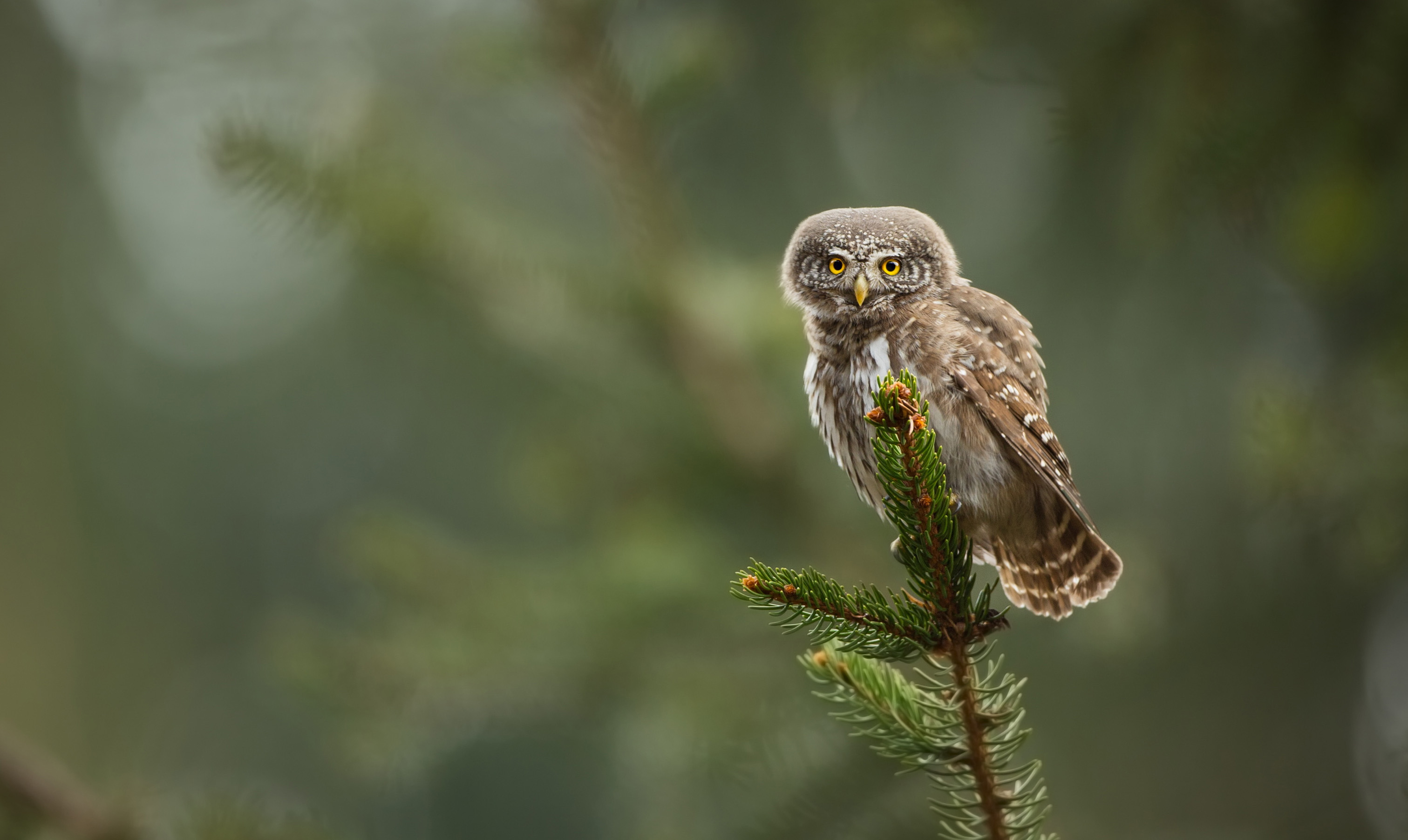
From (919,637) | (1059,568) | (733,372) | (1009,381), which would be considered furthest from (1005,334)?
(919,637)

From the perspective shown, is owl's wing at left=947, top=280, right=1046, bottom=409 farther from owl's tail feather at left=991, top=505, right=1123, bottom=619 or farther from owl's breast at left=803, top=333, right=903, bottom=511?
owl's tail feather at left=991, top=505, right=1123, bottom=619

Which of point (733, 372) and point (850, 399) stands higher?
point (733, 372)

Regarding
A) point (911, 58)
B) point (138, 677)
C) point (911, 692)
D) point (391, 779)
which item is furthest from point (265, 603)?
point (911, 692)

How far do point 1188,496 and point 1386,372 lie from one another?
131 inches

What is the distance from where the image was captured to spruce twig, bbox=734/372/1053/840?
140 centimetres

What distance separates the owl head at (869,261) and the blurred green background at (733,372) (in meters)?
0.35

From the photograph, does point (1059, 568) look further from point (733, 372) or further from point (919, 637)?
point (733, 372)

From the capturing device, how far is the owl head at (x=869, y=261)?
2383mm

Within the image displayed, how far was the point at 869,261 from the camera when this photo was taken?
2.40 meters

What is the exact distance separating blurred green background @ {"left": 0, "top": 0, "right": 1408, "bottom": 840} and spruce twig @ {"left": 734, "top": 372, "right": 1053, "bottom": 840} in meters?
0.85

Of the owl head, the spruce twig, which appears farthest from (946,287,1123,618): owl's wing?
the spruce twig

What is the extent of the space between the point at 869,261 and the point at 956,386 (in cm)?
36

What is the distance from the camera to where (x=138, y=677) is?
850 centimetres

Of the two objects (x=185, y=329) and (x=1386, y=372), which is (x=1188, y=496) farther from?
(x=185, y=329)
